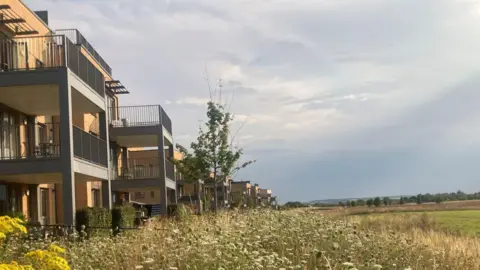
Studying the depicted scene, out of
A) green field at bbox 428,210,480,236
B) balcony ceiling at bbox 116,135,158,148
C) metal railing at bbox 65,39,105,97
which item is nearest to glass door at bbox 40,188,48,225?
metal railing at bbox 65,39,105,97

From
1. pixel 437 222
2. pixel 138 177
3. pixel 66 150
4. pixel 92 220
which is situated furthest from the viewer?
pixel 138 177

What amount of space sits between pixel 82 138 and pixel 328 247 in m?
11.4

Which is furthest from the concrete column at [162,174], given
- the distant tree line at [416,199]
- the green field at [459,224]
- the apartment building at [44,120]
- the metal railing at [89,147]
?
the distant tree line at [416,199]

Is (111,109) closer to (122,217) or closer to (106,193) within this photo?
(106,193)

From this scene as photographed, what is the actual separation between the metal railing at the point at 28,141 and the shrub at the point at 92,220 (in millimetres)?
1802

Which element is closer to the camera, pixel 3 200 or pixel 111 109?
pixel 3 200

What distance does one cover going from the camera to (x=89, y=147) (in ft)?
62.7

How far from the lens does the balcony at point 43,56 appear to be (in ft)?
54.9

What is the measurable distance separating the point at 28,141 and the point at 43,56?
2847mm

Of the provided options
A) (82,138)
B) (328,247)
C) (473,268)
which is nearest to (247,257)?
(328,247)

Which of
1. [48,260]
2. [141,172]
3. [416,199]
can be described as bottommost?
[416,199]

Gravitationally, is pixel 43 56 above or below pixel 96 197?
above

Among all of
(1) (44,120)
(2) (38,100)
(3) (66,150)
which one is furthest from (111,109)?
(3) (66,150)

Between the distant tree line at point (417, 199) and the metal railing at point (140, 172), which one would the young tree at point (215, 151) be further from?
the distant tree line at point (417, 199)
